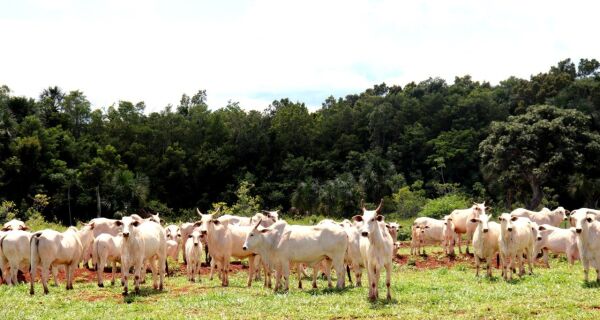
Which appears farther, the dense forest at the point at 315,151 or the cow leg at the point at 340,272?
the dense forest at the point at 315,151

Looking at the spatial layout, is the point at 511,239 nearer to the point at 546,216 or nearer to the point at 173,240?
the point at 546,216

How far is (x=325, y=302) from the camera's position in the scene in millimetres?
14648

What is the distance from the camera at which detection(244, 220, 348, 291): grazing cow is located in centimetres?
1769

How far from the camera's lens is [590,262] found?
58.3 ft

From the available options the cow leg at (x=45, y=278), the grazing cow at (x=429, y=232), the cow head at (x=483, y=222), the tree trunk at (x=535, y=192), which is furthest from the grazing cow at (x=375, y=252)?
the tree trunk at (x=535, y=192)

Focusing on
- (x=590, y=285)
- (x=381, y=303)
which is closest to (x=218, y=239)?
(x=381, y=303)

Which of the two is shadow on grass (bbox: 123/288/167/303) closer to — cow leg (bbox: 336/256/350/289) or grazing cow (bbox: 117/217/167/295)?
grazing cow (bbox: 117/217/167/295)

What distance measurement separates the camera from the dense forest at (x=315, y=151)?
184 feet

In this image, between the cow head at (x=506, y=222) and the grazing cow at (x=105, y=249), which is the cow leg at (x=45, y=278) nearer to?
the grazing cow at (x=105, y=249)

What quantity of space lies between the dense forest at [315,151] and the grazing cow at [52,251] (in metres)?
32.6

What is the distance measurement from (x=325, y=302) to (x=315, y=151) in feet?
246

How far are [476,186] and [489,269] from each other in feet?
177

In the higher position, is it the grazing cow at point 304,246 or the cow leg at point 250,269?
the grazing cow at point 304,246

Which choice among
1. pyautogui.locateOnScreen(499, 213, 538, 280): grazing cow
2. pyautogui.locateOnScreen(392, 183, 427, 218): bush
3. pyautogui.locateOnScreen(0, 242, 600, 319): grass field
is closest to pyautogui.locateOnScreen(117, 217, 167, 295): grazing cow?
pyautogui.locateOnScreen(0, 242, 600, 319): grass field
